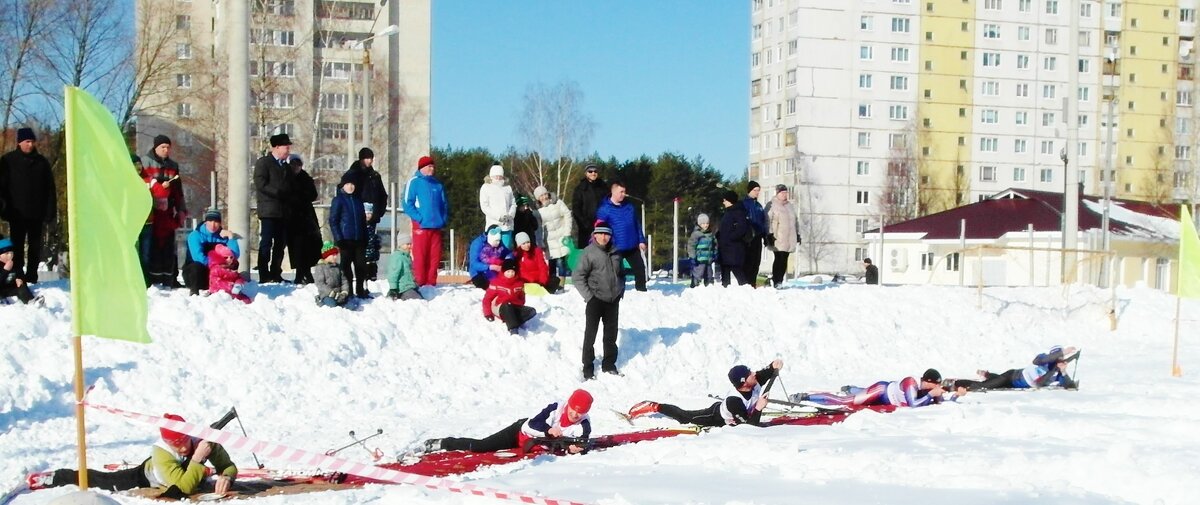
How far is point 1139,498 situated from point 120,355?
950 cm

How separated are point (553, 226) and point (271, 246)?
4.30 m

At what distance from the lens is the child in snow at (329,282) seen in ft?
46.7

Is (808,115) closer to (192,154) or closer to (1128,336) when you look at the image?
(192,154)

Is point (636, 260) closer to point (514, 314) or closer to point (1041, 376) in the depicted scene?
point (514, 314)

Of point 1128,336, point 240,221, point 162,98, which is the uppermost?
point 162,98

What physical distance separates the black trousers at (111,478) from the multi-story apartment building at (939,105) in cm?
6989

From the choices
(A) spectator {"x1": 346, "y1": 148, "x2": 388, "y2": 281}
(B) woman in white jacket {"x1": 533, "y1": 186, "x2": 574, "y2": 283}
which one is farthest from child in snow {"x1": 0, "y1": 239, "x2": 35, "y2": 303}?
(B) woman in white jacket {"x1": 533, "y1": 186, "x2": 574, "y2": 283}

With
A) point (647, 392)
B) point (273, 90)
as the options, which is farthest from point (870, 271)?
point (273, 90)

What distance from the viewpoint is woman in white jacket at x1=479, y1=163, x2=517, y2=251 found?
16.0 meters

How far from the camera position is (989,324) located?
20344mm

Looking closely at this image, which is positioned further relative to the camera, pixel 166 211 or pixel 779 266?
pixel 779 266

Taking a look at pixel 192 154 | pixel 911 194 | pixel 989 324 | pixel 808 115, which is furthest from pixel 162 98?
pixel 911 194

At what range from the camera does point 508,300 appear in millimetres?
14891

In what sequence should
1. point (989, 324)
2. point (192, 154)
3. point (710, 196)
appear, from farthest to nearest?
point (710, 196)
point (192, 154)
point (989, 324)
